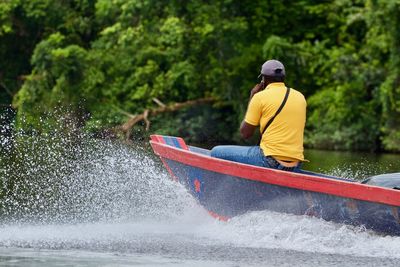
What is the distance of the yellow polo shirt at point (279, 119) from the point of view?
10492 mm

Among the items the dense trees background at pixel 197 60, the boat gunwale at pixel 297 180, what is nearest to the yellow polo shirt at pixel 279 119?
the boat gunwale at pixel 297 180

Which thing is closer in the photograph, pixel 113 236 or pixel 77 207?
pixel 113 236

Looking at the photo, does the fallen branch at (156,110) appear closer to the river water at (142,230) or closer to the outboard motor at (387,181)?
the river water at (142,230)

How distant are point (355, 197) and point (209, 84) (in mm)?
20886

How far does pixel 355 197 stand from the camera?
9.80 m

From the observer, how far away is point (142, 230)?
11.0 meters

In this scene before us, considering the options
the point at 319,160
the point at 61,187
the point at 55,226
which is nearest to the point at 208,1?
the point at 319,160

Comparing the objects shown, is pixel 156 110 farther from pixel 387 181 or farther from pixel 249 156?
pixel 387 181

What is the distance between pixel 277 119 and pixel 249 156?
539 millimetres

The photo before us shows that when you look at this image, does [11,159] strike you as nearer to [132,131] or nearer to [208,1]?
[132,131]

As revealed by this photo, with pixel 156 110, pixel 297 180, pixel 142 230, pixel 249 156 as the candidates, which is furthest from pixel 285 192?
pixel 156 110

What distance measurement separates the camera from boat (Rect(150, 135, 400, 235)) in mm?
9727

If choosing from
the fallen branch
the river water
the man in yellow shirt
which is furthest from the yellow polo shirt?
the fallen branch

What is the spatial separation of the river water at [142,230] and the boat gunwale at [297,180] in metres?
0.34
